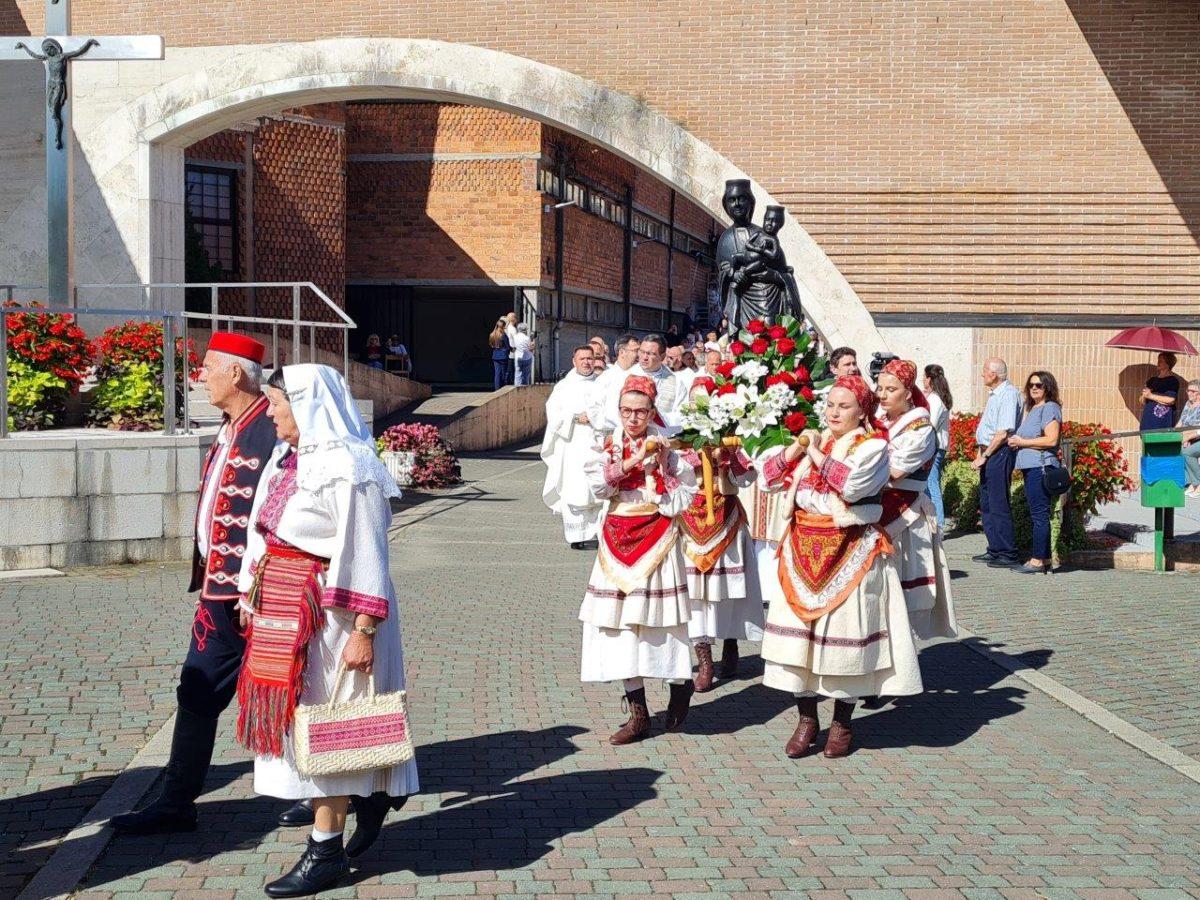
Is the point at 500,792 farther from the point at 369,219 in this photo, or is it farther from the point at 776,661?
the point at 369,219

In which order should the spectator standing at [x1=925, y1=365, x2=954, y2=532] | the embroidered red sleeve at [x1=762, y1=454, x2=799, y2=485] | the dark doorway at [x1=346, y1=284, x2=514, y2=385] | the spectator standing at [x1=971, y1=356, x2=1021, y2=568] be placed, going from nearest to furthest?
1. the embroidered red sleeve at [x1=762, y1=454, x2=799, y2=485]
2. the spectator standing at [x1=925, y1=365, x2=954, y2=532]
3. the spectator standing at [x1=971, y1=356, x2=1021, y2=568]
4. the dark doorway at [x1=346, y1=284, x2=514, y2=385]

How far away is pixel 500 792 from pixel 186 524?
263 inches

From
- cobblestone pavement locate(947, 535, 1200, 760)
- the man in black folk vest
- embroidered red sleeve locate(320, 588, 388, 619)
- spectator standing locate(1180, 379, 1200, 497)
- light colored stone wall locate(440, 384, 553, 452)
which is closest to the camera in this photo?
embroidered red sleeve locate(320, 588, 388, 619)

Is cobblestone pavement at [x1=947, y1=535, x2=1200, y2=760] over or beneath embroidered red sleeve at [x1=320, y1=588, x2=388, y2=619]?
beneath

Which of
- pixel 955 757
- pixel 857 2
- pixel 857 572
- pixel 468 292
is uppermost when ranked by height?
pixel 857 2

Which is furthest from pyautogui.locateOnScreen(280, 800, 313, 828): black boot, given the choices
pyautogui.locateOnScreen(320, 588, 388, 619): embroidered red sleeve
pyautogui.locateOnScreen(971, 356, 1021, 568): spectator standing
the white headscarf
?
pyautogui.locateOnScreen(971, 356, 1021, 568): spectator standing

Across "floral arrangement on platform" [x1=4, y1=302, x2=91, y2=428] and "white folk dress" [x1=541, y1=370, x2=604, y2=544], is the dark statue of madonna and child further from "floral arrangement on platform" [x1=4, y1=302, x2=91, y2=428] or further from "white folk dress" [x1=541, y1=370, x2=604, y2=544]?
"floral arrangement on platform" [x1=4, y1=302, x2=91, y2=428]

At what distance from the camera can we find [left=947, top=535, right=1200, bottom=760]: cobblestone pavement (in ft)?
25.5

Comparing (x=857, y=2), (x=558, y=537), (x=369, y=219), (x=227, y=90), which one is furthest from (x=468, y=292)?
(x=558, y=537)

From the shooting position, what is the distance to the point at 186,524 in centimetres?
1192

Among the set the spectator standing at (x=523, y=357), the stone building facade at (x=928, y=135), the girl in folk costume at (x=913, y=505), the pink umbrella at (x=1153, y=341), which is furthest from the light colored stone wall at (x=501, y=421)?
the girl in folk costume at (x=913, y=505)

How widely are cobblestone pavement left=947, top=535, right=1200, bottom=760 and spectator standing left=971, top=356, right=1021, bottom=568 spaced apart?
0.33 metres

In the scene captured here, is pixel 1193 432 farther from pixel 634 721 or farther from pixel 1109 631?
pixel 634 721

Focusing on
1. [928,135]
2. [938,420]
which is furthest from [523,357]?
[938,420]
